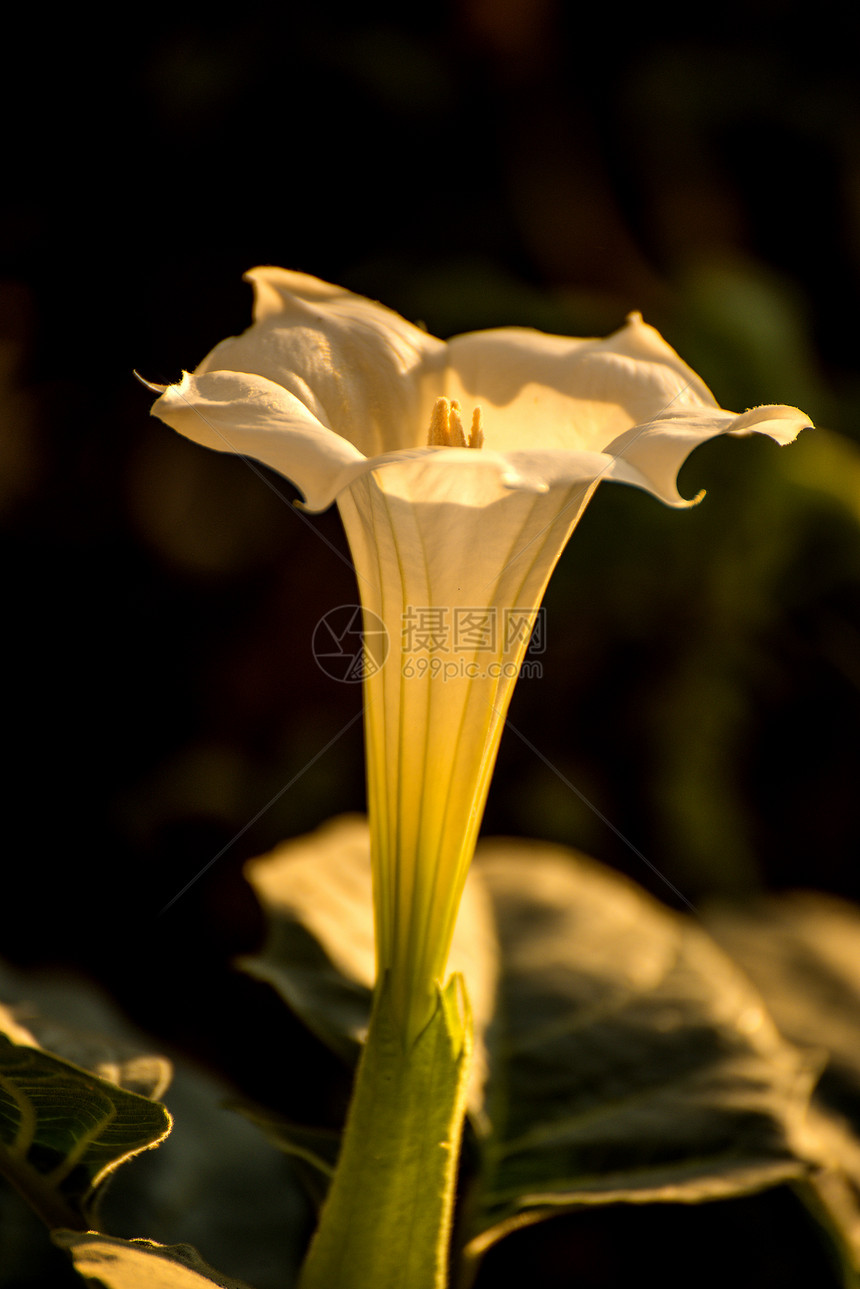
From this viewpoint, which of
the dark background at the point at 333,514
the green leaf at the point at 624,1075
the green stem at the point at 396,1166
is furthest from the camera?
the dark background at the point at 333,514

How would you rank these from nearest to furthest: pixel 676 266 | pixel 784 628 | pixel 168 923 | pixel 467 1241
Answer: pixel 467 1241 → pixel 168 923 → pixel 784 628 → pixel 676 266

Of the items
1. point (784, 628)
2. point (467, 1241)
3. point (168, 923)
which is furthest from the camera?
point (784, 628)

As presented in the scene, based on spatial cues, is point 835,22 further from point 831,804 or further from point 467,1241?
point 467,1241

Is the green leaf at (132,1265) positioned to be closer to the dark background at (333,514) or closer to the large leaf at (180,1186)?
the large leaf at (180,1186)

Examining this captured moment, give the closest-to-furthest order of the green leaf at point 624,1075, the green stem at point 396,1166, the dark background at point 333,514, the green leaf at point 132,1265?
the green leaf at point 132,1265 < the green stem at point 396,1166 < the green leaf at point 624,1075 < the dark background at point 333,514

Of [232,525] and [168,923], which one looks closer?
[168,923]

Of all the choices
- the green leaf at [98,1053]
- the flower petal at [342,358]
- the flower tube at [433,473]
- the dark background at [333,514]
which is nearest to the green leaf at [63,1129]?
the green leaf at [98,1053]

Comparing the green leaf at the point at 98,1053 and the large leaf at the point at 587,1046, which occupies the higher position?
the large leaf at the point at 587,1046

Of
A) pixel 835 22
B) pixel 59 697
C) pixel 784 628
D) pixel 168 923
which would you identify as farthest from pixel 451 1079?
Answer: pixel 835 22
